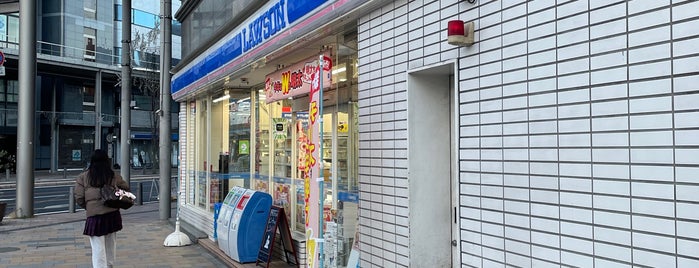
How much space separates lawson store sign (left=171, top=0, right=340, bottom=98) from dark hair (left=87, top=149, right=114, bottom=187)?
8.14 ft

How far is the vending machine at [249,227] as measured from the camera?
7.67m

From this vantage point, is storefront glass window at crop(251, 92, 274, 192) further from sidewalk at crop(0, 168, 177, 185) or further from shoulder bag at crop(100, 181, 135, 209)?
sidewalk at crop(0, 168, 177, 185)

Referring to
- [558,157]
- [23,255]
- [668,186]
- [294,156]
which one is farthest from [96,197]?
[668,186]

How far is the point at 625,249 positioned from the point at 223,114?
31.0 ft

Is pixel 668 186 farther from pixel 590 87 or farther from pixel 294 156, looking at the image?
pixel 294 156

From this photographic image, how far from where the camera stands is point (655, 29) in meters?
2.52

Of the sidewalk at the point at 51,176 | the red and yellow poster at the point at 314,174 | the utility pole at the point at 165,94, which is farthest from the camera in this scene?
the sidewalk at the point at 51,176

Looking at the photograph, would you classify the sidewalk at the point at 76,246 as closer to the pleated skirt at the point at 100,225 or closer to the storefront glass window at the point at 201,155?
the storefront glass window at the point at 201,155

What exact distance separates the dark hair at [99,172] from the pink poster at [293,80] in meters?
2.55

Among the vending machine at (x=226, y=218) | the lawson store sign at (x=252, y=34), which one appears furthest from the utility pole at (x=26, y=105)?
the vending machine at (x=226, y=218)

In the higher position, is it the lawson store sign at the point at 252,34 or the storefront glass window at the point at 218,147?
Answer: the lawson store sign at the point at 252,34

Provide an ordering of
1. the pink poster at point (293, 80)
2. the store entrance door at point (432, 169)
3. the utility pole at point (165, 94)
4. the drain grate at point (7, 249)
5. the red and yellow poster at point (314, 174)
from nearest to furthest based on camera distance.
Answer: the store entrance door at point (432, 169), the red and yellow poster at point (314, 174), the pink poster at point (293, 80), the drain grate at point (7, 249), the utility pole at point (165, 94)

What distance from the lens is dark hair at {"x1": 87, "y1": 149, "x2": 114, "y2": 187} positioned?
6695 mm

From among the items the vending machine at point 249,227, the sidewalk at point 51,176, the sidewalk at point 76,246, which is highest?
the vending machine at point 249,227
